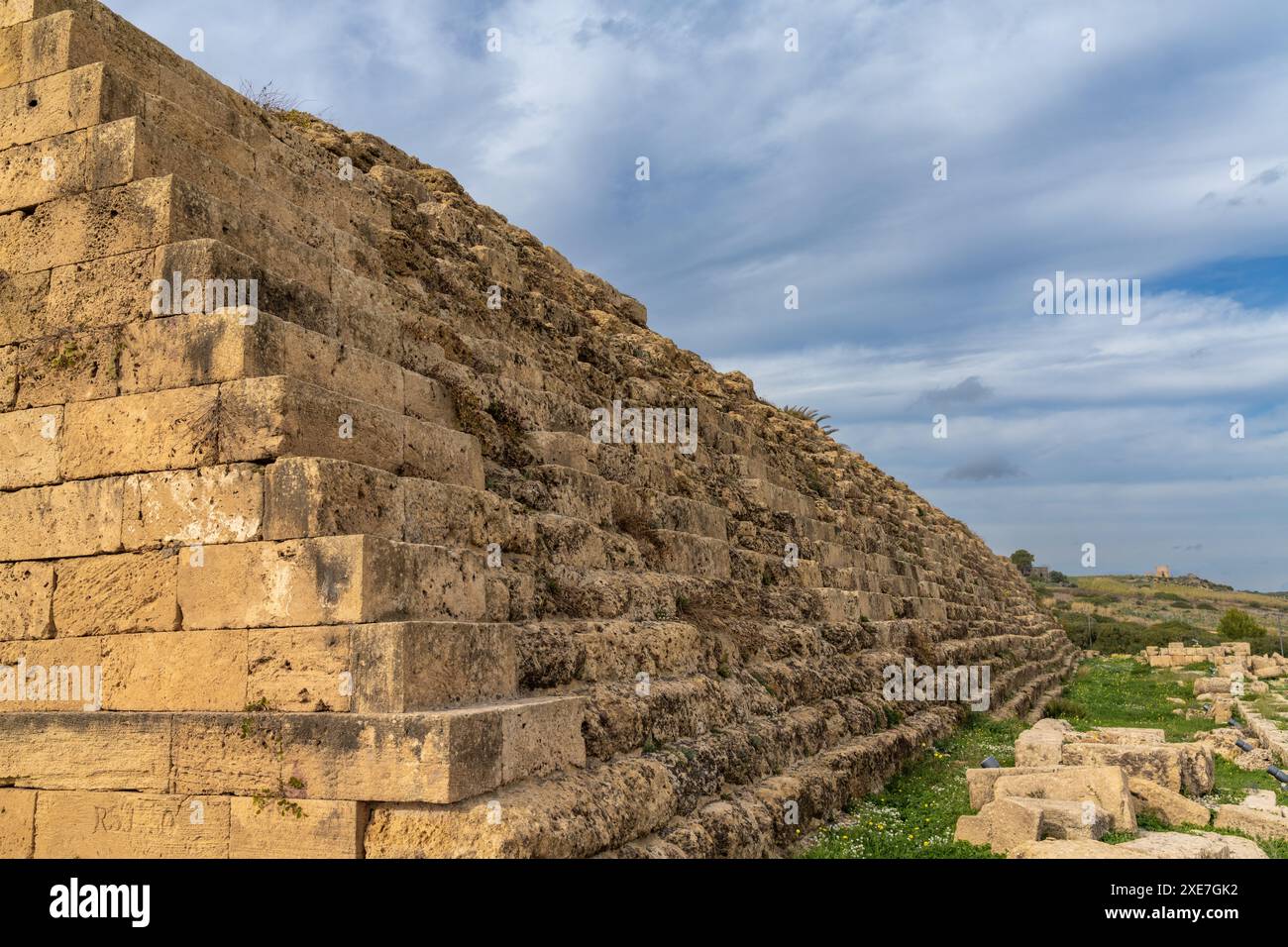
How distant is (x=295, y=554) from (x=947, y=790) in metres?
6.72

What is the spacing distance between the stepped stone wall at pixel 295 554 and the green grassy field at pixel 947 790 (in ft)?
1.19

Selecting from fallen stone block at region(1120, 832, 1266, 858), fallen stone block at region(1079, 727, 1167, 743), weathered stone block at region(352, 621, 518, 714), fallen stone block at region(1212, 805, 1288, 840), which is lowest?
fallen stone block at region(1212, 805, 1288, 840)

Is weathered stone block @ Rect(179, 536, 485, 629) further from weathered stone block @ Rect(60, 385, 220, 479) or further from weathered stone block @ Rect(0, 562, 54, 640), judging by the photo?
weathered stone block @ Rect(0, 562, 54, 640)

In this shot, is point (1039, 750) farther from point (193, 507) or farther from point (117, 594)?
point (117, 594)

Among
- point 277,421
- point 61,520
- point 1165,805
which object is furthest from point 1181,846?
point 61,520

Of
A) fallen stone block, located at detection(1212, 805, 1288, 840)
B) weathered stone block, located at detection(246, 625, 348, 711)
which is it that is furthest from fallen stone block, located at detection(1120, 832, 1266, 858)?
weathered stone block, located at detection(246, 625, 348, 711)

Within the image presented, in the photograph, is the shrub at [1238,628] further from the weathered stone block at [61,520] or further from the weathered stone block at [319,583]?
the weathered stone block at [61,520]

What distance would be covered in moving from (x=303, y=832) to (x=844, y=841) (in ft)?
13.4

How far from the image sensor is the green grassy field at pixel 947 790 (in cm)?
707

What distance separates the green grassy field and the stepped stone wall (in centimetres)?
36

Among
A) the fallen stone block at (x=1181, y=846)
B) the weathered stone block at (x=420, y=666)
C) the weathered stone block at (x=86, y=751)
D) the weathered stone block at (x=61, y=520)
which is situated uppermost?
the weathered stone block at (x=61, y=520)

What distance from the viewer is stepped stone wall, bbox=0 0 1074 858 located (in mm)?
4547

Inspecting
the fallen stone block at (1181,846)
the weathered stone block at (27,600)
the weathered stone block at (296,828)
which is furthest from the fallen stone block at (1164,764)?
the weathered stone block at (27,600)
